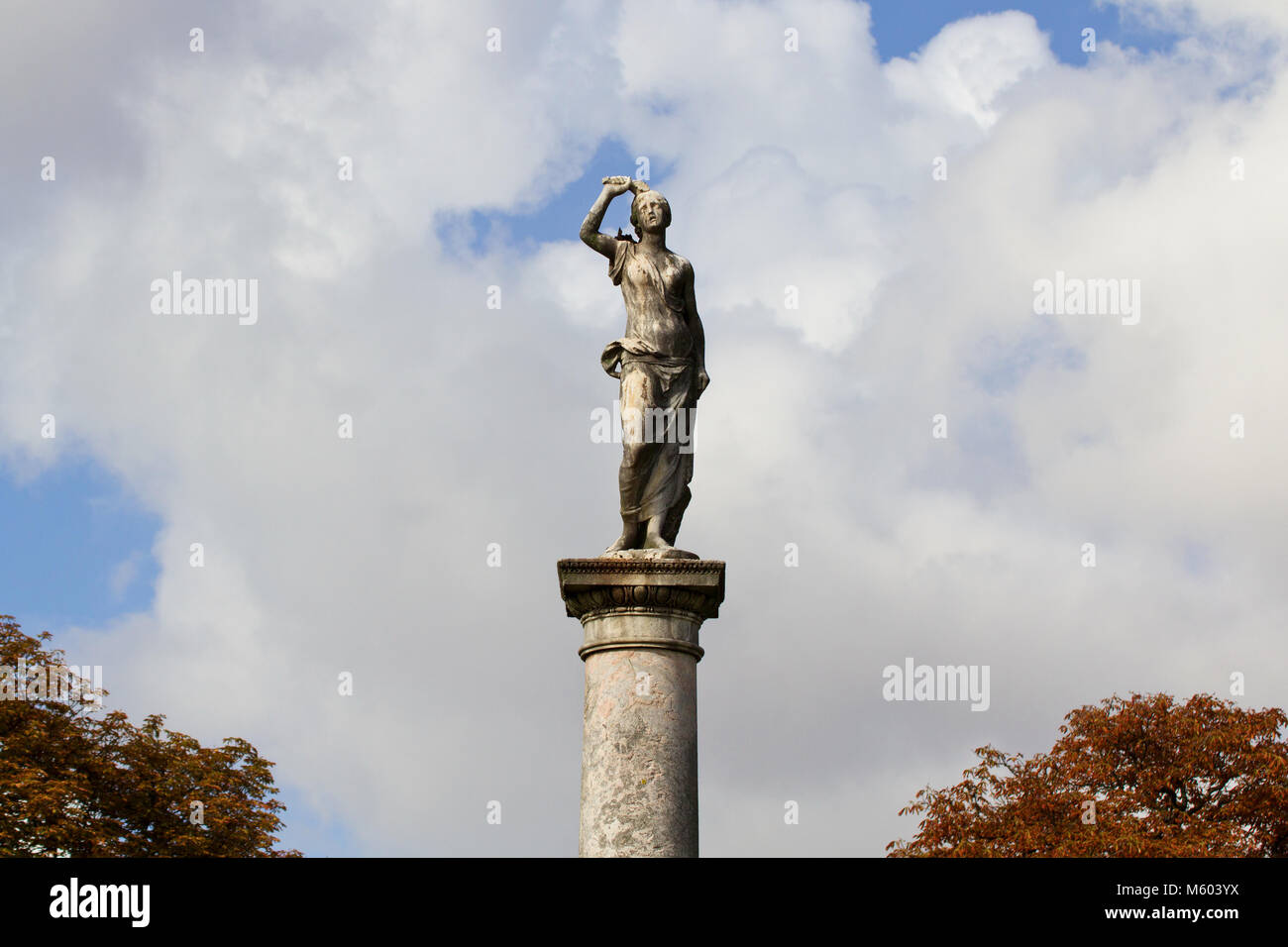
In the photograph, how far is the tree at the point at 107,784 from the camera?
3073cm

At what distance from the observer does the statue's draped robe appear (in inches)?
552

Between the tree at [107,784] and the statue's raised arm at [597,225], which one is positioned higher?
the statue's raised arm at [597,225]

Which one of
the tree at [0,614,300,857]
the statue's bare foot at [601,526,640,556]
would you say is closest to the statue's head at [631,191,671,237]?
the statue's bare foot at [601,526,640,556]

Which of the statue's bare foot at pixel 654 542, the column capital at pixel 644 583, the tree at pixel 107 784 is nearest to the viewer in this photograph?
the column capital at pixel 644 583

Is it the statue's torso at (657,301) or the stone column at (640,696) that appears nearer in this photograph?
the stone column at (640,696)

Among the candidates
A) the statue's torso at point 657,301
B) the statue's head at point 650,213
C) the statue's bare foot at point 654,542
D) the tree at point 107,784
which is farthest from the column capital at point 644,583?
the tree at point 107,784

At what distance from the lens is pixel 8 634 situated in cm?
3516

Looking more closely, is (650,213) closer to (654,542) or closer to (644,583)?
(654,542)

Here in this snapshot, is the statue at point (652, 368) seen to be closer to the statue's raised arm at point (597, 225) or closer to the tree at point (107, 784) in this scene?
the statue's raised arm at point (597, 225)

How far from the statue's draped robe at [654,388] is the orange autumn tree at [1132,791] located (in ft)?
67.2

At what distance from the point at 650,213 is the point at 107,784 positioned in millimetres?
23684
